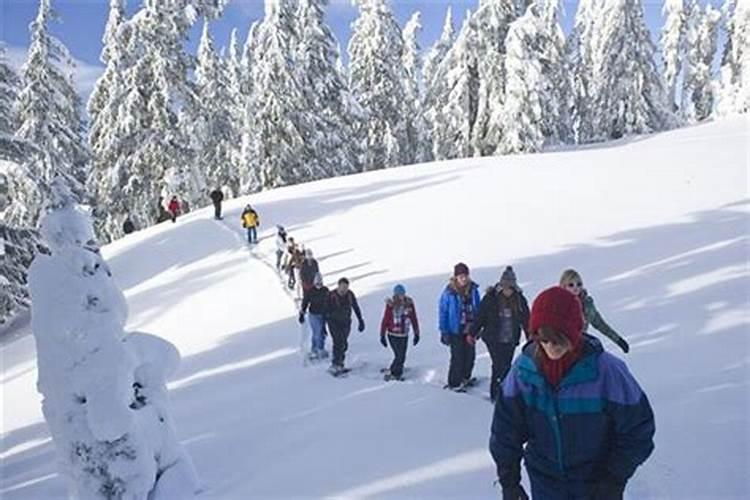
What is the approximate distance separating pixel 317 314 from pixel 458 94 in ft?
89.5

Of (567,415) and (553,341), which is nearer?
(553,341)

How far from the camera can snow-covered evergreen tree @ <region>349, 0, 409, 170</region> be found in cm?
4388

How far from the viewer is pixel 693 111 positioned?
5553 cm

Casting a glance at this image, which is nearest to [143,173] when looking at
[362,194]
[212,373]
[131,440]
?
[362,194]

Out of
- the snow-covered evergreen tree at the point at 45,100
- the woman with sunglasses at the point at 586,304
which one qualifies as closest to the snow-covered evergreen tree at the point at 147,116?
the snow-covered evergreen tree at the point at 45,100

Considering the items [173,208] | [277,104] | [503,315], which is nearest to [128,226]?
[173,208]

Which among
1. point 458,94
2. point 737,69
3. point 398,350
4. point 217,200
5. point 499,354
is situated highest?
point 737,69

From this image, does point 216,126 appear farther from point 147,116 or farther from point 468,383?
point 468,383

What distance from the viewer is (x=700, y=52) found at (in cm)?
5328

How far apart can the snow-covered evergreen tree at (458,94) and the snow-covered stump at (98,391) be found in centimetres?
3084

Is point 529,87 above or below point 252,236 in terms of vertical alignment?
above

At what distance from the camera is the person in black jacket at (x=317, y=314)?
12312 mm

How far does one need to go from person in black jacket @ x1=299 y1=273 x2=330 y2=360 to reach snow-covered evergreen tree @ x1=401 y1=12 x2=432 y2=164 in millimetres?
35050

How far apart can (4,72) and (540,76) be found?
940 inches
